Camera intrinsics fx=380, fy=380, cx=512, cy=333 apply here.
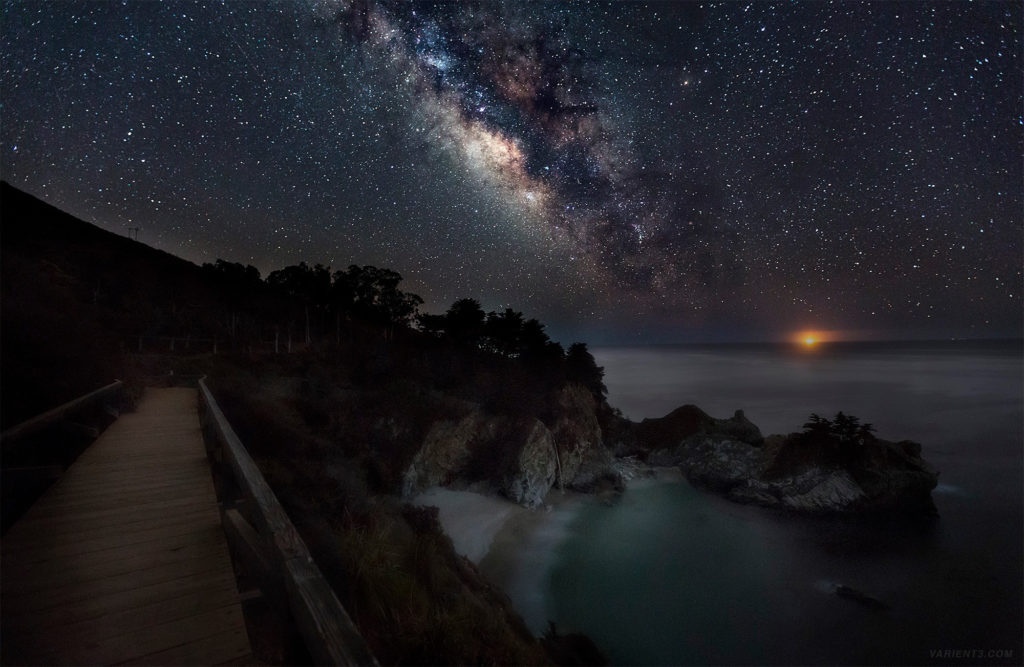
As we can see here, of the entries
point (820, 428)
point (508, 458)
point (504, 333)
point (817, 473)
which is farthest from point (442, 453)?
point (820, 428)

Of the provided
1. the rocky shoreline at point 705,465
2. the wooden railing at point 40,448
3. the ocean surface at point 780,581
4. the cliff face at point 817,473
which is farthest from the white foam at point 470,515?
the cliff face at point 817,473

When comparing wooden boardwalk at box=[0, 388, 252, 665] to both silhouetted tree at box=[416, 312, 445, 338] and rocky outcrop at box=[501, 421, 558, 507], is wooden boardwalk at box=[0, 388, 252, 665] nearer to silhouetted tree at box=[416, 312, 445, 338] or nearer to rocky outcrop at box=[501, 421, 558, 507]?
rocky outcrop at box=[501, 421, 558, 507]

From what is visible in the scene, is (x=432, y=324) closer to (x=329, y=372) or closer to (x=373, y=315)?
(x=373, y=315)

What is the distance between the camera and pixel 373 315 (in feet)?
176

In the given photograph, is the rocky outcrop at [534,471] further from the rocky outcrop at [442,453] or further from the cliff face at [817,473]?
the cliff face at [817,473]

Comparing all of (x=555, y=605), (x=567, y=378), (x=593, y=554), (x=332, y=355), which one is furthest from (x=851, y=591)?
(x=332, y=355)

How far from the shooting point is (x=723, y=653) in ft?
50.2

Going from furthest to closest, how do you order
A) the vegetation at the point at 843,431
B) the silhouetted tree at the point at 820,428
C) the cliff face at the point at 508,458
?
the silhouetted tree at the point at 820,428
the vegetation at the point at 843,431
the cliff face at the point at 508,458

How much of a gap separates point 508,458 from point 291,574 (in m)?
24.2

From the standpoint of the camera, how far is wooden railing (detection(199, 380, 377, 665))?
1937mm

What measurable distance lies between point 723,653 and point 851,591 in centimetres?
958

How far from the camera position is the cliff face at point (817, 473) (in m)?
27.9

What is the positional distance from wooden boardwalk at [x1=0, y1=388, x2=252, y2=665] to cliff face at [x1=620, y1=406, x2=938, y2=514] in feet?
115

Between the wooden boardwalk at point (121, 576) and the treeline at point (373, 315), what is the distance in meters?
33.3
